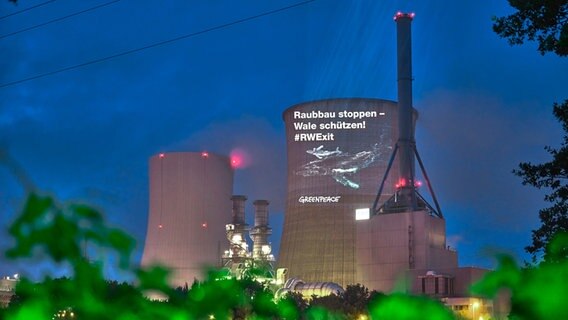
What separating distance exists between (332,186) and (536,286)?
203 ft

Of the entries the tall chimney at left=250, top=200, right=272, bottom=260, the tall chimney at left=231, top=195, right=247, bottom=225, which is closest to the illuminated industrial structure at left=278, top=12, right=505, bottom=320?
the tall chimney at left=231, top=195, right=247, bottom=225

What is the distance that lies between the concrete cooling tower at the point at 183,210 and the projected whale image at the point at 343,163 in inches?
526

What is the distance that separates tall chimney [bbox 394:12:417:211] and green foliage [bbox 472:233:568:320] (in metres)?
57.6

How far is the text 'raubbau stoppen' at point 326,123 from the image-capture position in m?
66.0

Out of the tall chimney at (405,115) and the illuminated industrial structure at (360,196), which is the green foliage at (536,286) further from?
the tall chimney at (405,115)

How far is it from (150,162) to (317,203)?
Result: 19.6 m

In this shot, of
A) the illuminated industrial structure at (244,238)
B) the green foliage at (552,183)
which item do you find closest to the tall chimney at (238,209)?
the illuminated industrial structure at (244,238)

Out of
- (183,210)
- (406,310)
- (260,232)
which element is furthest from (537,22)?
(260,232)

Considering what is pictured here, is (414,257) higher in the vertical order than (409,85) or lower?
lower

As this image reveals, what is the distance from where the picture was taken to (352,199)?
64188 millimetres

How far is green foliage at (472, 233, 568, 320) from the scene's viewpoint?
261 cm

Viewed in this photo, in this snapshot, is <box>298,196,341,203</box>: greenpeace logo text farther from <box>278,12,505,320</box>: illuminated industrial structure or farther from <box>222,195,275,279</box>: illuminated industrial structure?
<box>222,195,275,279</box>: illuminated industrial structure

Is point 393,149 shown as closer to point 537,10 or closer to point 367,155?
point 367,155

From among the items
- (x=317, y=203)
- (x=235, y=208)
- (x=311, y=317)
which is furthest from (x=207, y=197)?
(x=311, y=317)
